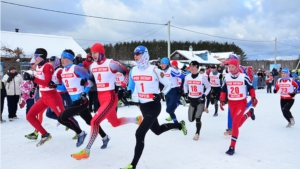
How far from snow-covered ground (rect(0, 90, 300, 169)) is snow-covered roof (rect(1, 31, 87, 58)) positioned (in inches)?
765

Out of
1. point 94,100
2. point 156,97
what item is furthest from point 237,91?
point 94,100

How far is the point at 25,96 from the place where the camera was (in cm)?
870

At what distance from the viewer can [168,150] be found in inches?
212

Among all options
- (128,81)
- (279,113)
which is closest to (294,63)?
(279,113)

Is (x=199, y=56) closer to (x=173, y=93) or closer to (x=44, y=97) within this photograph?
(x=173, y=93)

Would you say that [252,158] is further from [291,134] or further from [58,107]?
[58,107]

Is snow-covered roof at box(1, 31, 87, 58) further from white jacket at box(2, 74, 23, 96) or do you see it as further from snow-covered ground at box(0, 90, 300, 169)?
snow-covered ground at box(0, 90, 300, 169)

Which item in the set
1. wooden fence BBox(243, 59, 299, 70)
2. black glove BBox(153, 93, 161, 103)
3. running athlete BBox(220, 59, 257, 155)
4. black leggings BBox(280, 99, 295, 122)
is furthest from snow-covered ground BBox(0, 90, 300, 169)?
wooden fence BBox(243, 59, 299, 70)

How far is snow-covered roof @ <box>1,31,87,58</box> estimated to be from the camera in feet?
84.1

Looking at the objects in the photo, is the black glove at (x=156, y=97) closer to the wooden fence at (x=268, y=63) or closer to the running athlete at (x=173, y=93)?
the running athlete at (x=173, y=93)

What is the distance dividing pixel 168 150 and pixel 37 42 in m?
26.1

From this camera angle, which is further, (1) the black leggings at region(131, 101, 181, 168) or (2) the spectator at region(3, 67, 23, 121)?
(2) the spectator at region(3, 67, 23, 121)

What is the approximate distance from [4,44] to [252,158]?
25302mm

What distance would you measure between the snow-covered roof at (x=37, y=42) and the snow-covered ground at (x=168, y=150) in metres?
19.4
